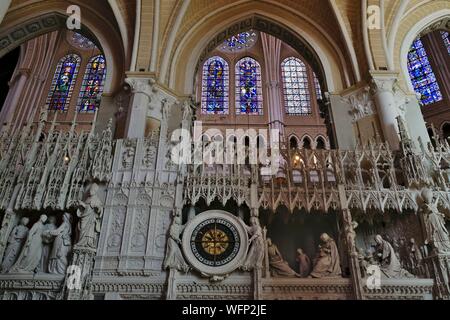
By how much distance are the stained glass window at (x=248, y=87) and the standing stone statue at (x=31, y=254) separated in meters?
16.8

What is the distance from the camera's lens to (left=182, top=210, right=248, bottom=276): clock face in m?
8.63

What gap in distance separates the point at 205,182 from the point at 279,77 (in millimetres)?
17342

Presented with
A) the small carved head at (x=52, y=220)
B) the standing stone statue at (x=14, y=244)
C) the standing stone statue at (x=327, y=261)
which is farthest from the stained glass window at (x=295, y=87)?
the standing stone statue at (x=14, y=244)

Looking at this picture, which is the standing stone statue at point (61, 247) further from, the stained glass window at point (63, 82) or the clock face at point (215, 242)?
the stained glass window at point (63, 82)

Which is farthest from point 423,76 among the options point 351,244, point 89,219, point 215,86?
point 89,219

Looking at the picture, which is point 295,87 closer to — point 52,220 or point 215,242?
point 215,242

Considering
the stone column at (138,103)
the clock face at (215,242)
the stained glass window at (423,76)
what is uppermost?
the stained glass window at (423,76)

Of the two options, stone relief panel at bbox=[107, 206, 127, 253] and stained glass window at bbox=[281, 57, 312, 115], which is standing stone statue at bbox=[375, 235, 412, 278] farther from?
stained glass window at bbox=[281, 57, 312, 115]

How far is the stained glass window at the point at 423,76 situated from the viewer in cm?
2159

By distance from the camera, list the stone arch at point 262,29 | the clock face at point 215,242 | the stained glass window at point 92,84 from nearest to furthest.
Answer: the clock face at point 215,242 < the stone arch at point 262,29 < the stained glass window at point 92,84

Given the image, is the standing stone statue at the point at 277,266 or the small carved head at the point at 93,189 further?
the small carved head at the point at 93,189

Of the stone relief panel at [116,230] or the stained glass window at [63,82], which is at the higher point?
the stained glass window at [63,82]
